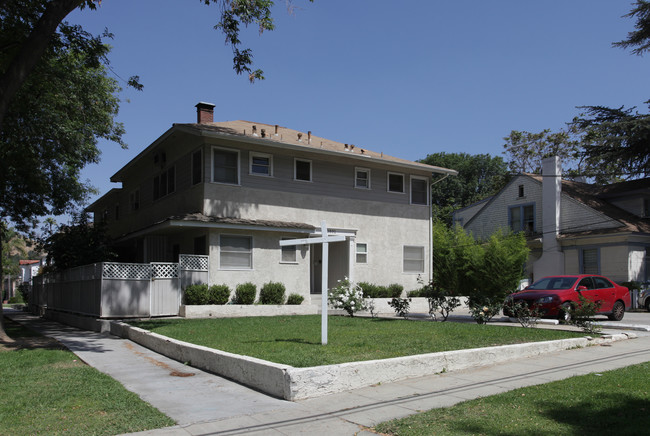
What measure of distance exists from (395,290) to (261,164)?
7.77 m

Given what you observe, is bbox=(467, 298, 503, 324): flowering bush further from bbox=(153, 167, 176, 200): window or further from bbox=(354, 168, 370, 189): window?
bbox=(153, 167, 176, 200): window

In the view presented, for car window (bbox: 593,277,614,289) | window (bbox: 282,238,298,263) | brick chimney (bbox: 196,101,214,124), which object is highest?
brick chimney (bbox: 196,101,214,124)

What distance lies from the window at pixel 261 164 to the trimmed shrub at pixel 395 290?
7051 millimetres

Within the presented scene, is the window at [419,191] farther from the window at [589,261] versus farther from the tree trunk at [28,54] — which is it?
the tree trunk at [28,54]

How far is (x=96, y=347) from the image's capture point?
12.2m

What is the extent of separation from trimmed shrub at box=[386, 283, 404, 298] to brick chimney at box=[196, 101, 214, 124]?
34.8 ft

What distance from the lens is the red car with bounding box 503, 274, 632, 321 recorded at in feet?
51.7

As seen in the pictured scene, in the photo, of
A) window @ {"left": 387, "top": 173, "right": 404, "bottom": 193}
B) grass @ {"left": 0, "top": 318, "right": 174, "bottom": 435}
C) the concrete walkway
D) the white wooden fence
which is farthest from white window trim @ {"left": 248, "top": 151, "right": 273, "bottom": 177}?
grass @ {"left": 0, "top": 318, "right": 174, "bottom": 435}

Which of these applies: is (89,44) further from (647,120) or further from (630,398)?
(647,120)

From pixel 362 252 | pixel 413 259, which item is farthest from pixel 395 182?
pixel 362 252

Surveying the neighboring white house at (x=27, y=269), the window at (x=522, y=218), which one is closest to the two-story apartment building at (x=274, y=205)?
the window at (x=522, y=218)

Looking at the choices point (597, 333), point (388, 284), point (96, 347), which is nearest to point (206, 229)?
point (96, 347)

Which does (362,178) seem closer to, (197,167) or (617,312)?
(197,167)

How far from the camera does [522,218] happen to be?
33219mm
